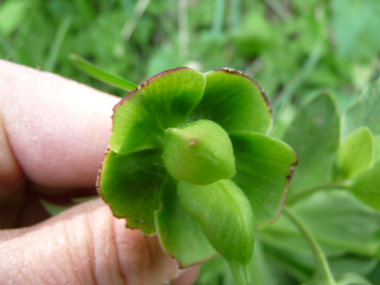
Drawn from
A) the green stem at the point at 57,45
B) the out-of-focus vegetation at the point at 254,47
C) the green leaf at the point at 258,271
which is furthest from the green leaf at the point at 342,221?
the green stem at the point at 57,45

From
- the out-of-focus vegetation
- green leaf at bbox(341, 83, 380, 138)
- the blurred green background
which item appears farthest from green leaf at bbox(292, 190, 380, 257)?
the blurred green background

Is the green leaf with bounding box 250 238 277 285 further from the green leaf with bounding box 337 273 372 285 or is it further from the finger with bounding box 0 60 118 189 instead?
the finger with bounding box 0 60 118 189

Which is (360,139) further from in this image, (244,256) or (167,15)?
(167,15)

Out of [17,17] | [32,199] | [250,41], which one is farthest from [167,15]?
[32,199]

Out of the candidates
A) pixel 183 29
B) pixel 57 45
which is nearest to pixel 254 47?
pixel 183 29

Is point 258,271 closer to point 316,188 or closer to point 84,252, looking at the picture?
point 316,188
